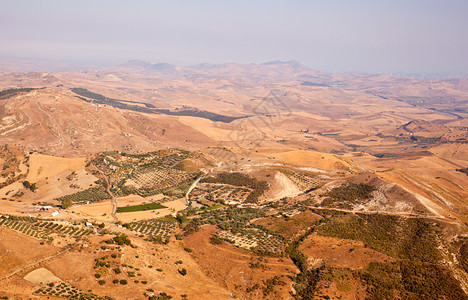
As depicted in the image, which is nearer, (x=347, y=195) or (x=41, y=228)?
(x=41, y=228)

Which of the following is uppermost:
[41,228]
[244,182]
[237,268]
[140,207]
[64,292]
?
[64,292]

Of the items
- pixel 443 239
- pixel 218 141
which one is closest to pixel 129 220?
pixel 443 239

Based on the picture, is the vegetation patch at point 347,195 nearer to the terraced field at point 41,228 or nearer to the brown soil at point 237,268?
the brown soil at point 237,268

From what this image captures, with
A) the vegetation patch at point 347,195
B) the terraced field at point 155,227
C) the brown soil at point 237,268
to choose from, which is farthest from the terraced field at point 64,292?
the vegetation patch at point 347,195

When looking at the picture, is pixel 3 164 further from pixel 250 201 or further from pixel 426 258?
pixel 426 258

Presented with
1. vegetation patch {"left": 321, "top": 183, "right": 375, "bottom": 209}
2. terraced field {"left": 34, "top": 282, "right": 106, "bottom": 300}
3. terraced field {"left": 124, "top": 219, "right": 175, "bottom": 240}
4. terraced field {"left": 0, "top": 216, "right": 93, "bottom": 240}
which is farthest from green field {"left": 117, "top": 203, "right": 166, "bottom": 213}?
vegetation patch {"left": 321, "top": 183, "right": 375, "bottom": 209}

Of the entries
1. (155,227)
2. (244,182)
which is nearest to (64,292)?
(155,227)

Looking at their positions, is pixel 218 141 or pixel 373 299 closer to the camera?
pixel 373 299

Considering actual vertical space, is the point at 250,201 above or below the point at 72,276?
below

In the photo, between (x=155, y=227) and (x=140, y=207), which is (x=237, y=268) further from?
(x=140, y=207)

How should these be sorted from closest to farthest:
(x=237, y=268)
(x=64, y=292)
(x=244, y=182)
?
1. (x=64, y=292)
2. (x=237, y=268)
3. (x=244, y=182)

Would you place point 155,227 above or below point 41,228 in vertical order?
below
